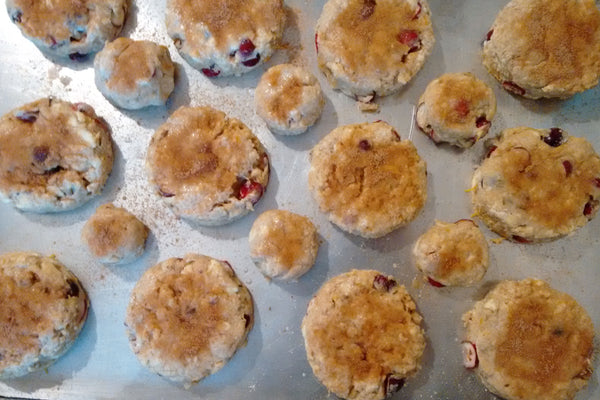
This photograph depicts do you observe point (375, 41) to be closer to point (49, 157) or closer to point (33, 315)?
point (49, 157)

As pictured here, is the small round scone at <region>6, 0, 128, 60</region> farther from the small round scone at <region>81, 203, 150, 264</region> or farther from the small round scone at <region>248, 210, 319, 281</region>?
the small round scone at <region>248, 210, 319, 281</region>

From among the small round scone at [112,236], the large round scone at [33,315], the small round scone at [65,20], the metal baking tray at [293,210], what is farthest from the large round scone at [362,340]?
the small round scone at [65,20]

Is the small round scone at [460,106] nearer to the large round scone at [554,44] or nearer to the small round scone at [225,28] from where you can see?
the large round scone at [554,44]

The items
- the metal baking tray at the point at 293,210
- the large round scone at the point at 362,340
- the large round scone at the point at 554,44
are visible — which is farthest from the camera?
the metal baking tray at the point at 293,210

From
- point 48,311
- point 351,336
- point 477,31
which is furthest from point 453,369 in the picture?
point 48,311

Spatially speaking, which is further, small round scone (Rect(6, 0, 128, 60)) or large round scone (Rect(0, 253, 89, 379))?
small round scone (Rect(6, 0, 128, 60))

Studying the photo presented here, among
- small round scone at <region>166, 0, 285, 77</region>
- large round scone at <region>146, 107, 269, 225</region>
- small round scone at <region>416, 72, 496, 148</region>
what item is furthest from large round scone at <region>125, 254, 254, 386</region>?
small round scone at <region>416, 72, 496, 148</region>
